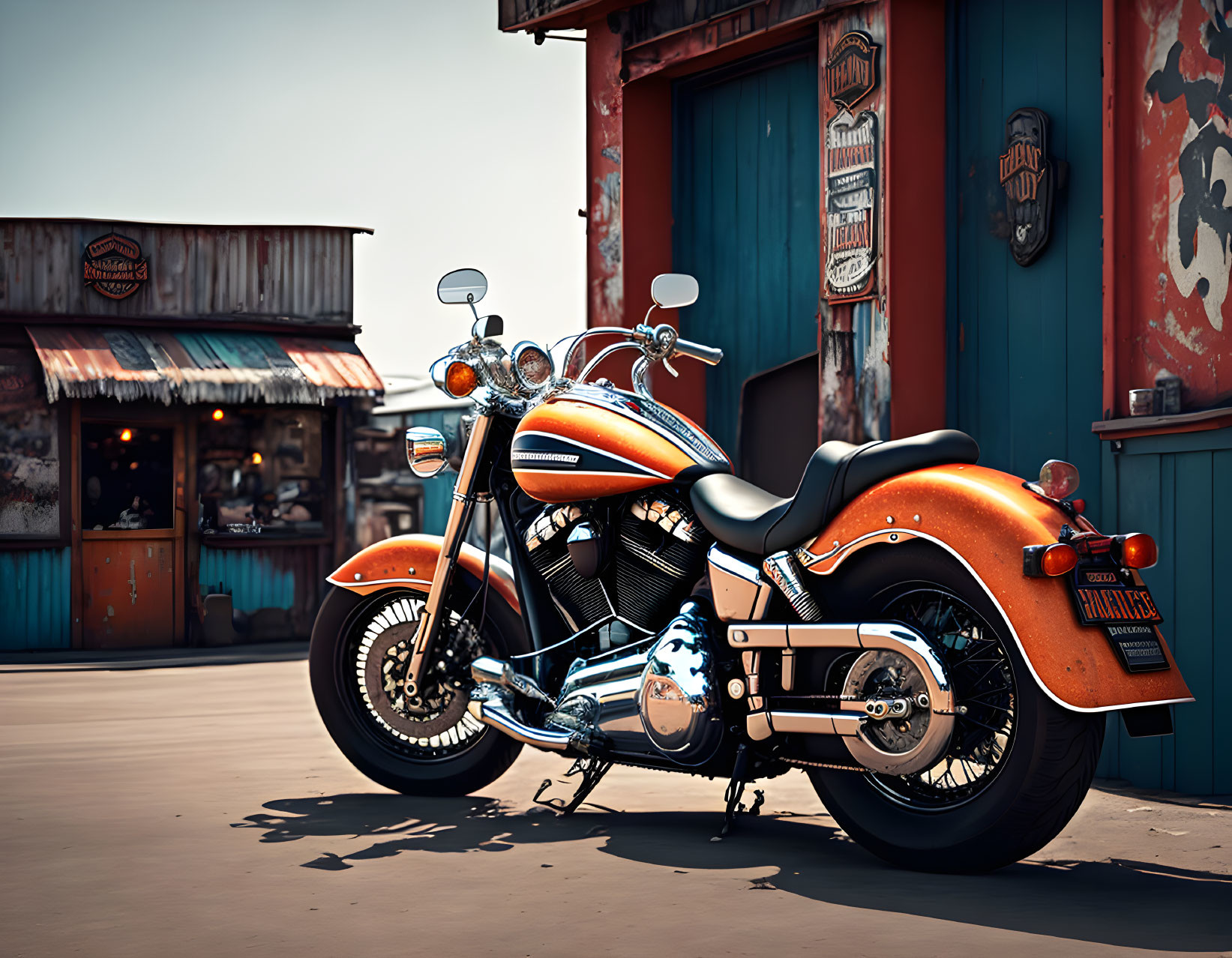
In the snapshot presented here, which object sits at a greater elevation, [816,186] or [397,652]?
[816,186]

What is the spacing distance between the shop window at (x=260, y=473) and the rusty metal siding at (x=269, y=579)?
19 centimetres

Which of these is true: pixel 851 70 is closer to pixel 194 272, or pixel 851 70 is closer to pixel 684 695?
pixel 684 695

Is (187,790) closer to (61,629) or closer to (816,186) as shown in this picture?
(816,186)

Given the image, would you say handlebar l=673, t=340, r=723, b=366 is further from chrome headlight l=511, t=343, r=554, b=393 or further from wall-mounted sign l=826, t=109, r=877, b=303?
wall-mounted sign l=826, t=109, r=877, b=303

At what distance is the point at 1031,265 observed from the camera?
7020 mm

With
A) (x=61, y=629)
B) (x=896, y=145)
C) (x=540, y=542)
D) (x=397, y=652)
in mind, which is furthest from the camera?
(x=61, y=629)

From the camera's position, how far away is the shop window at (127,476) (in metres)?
14.0

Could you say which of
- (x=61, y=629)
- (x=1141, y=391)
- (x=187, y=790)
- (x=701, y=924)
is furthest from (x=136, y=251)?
(x=701, y=924)

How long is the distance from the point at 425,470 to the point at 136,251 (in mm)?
10010

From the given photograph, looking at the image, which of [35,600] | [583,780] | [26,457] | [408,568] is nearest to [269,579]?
[35,600]

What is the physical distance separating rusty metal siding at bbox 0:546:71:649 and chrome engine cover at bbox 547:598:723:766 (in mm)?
9859

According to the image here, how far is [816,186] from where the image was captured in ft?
27.2

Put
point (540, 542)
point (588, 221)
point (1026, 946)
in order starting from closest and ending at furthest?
point (1026, 946)
point (540, 542)
point (588, 221)

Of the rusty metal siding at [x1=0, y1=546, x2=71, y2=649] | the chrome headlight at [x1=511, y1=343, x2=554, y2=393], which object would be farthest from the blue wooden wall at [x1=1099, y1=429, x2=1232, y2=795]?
the rusty metal siding at [x1=0, y1=546, x2=71, y2=649]
